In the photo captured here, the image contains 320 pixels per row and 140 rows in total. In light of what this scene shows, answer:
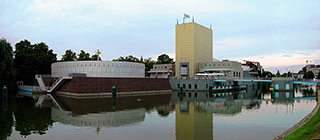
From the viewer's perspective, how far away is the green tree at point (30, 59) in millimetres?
67562

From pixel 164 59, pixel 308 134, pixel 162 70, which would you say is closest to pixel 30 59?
pixel 162 70

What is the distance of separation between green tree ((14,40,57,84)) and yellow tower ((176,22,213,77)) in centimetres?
3998

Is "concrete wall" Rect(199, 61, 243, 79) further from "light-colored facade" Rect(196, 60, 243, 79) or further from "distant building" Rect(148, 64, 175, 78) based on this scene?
"distant building" Rect(148, 64, 175, 78)

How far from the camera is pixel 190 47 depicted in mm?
78812

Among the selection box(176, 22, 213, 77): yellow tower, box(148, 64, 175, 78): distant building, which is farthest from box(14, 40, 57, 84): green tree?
box(176, 22, 213, 77): yellow tower

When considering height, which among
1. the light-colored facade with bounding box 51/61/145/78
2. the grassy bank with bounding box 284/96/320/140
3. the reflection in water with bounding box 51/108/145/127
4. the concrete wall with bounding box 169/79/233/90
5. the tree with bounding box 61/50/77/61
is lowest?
the reflection in water with bounding box 51/108/145/127

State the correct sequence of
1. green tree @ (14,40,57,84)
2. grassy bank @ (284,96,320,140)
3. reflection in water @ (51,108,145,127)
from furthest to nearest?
green tree @ (14,40,57,84)
reflection in water @ (51,108,145,127)
grassy bank @ (284,96,320,140)

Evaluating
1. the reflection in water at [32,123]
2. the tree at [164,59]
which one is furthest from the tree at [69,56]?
the reflection in water at [32,123]

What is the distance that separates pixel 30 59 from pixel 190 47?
1838 inches

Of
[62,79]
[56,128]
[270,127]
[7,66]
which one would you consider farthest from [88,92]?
[270,127]

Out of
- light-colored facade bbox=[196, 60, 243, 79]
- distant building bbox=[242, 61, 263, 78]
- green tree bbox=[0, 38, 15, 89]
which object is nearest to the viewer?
green tree bbox=[0, 38, 15, 89]

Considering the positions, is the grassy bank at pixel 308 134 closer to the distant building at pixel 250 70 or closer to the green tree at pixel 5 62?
the green tree at pixel 5 62

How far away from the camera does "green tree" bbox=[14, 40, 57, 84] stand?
67562 mm

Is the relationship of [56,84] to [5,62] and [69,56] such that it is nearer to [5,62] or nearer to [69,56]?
[5,62]
